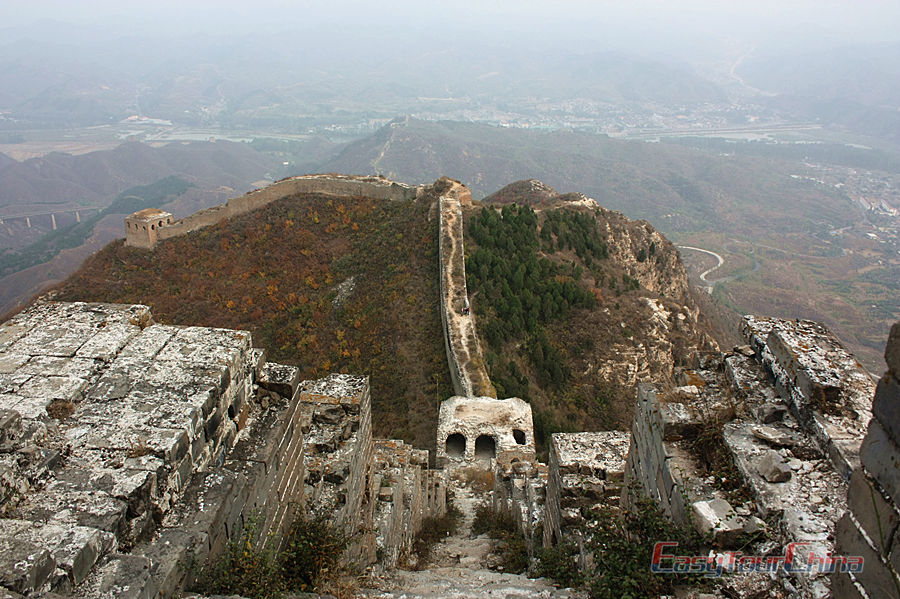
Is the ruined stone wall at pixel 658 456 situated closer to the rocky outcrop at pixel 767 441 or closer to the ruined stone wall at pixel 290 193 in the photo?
the rocky outcrop at pixel 767 441

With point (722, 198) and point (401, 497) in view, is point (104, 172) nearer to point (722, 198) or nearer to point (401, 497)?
point (722, 198)

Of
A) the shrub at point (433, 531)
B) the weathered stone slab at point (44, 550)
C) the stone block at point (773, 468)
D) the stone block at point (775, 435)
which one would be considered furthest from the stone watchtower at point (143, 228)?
the stone block at point (773, 468)

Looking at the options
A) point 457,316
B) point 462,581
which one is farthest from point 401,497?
point 457,316

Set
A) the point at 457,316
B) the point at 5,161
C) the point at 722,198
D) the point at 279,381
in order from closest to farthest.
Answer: the point at 279,381
the point at 457,316
the point at 722,198
the point at 5,161

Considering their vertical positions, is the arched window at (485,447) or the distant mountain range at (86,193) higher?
the arched window at (485,447)

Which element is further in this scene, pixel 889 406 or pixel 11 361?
pixel 11 361

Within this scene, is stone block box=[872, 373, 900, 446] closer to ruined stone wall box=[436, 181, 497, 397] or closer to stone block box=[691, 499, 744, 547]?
stone block box=[691, 499, 744, 547]

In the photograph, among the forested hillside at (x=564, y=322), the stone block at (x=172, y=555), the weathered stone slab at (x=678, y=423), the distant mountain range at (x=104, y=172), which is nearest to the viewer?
the stone block at (x=172, y=555)

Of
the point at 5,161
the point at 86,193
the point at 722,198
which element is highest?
the point at 5,161
